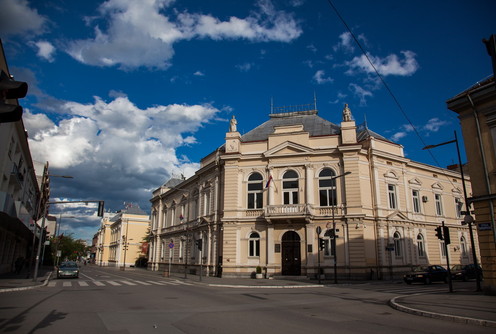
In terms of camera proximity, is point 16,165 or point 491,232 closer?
point 491,232

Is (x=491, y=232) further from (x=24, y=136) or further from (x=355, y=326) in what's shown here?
(x=24, y=136)

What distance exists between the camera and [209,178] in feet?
120

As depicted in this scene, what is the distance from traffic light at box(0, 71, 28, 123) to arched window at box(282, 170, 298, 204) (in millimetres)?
27099

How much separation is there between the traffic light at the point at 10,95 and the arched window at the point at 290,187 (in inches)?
1067

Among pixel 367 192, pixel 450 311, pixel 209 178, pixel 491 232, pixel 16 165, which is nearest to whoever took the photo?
pixel 450 311

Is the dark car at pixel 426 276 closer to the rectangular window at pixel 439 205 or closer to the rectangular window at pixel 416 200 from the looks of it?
the rectangular window at pixel 416 200

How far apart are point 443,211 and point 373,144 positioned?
12.8 metres

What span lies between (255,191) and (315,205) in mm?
5524

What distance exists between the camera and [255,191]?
1260 inches

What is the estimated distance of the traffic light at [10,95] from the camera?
432 centimetres

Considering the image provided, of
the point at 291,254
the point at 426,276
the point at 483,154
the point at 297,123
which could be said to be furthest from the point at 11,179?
the point at 426,276

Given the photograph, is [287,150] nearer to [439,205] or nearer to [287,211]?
Answer: [287,211]

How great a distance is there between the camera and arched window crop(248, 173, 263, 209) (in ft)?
104

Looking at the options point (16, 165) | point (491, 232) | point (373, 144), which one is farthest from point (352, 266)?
point (16, 165)
